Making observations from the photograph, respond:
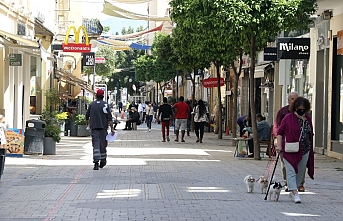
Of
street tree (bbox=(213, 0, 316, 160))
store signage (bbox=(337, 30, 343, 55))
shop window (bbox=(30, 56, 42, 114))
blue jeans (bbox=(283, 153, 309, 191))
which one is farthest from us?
shop window (bbox=(30, 56, 42, 114))

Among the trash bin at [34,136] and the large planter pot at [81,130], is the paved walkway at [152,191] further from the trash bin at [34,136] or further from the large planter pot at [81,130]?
the large planter pot at [81,130]

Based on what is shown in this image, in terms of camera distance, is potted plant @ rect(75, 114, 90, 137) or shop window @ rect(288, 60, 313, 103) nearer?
shop window @ rect(288, 60, 313, 103)

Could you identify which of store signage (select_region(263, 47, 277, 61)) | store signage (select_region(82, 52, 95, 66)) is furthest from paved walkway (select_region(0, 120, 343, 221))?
store signage (select_region(82, 52, 95, 66))

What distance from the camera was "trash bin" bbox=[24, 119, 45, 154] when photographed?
67.5 ft

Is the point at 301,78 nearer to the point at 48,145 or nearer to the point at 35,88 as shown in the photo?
the point at 48,145

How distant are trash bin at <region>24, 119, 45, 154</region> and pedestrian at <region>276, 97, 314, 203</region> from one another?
33.4ft

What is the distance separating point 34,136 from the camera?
814 inches

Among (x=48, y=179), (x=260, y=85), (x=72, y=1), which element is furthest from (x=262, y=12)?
(x=72, y=1)

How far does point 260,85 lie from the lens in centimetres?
3544

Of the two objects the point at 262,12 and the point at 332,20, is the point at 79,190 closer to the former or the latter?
the point at 262,12

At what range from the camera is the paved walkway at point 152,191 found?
1007 cm

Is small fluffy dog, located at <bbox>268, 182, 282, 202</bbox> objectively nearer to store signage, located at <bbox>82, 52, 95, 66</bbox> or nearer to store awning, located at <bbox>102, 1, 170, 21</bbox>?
store awning, located at <bbox>102, 1, 170, 21</bbox>

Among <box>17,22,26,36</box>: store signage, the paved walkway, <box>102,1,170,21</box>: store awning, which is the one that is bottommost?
the paved walkway

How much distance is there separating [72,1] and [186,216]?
4002cm
